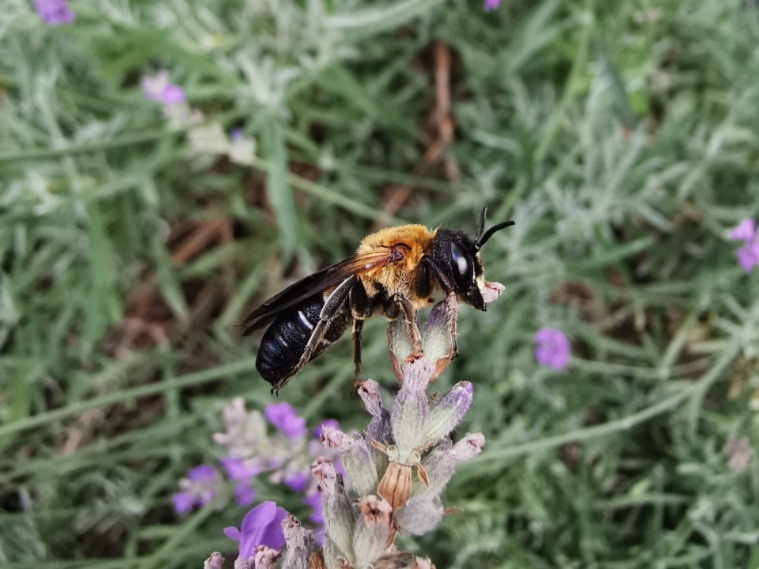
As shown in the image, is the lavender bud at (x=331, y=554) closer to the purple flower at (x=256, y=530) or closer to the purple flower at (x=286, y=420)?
the purple flower at (x=256, y=530)

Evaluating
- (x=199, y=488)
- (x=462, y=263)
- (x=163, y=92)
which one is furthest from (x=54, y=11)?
(x=462, y=263)

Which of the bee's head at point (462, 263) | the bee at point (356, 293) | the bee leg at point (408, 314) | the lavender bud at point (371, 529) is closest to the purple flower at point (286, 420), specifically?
the bee at point (356, 293)

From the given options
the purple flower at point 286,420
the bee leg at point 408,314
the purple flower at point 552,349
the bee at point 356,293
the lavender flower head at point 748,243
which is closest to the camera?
the bee leg at point 408,314

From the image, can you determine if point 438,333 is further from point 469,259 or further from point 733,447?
point 733,447

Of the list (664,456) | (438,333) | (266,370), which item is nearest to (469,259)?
(438,333)

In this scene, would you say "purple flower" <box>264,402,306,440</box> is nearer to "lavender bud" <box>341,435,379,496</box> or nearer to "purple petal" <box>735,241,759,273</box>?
"lavender bud" <box>341,435,379,496</box>

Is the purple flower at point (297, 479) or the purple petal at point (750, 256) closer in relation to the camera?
the purple petal at point (750, 256)
